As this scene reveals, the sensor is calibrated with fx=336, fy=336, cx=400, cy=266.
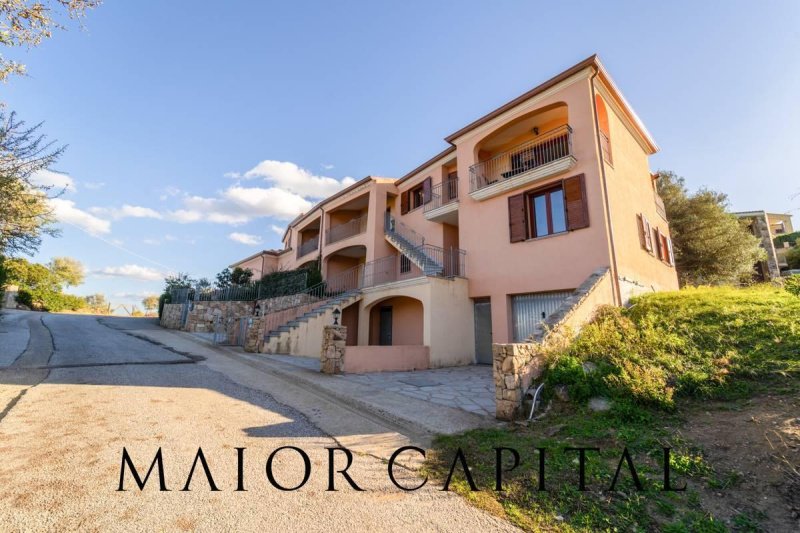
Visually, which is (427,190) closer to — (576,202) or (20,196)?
(576,202)

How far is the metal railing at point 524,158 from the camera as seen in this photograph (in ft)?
36.1

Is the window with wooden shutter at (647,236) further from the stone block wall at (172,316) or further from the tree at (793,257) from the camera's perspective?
the tree at (793,257)

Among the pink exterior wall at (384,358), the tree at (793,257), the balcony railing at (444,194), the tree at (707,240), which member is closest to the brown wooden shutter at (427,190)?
the balcony railing at (444,194)

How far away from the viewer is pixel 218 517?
251 centimetres

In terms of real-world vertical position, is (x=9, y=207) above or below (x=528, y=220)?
below

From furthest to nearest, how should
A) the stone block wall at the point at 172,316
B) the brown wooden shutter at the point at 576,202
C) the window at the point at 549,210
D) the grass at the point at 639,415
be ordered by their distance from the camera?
the stone block wall at the point at 172,316 < the window at the point at 549,210 < the brown wooden shutter at the point at 576,202 < the grass at the point at 639,415

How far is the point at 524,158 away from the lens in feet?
41.1

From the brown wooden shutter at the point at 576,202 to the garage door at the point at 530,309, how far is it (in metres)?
2.11

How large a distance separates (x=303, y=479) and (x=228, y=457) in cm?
94

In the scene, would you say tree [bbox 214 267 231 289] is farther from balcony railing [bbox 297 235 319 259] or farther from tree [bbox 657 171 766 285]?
tree [bbox 657 171 766 285]

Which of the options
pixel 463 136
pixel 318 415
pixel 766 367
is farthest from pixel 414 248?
pixel 766 367

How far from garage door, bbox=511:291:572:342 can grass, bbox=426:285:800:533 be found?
2.78 m

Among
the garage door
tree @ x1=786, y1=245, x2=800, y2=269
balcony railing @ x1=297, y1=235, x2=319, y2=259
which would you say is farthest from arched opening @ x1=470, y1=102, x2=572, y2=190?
tree @ x1=786, y1=245, x2=800, y2=269

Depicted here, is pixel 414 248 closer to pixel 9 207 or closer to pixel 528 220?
pixel 528 220
